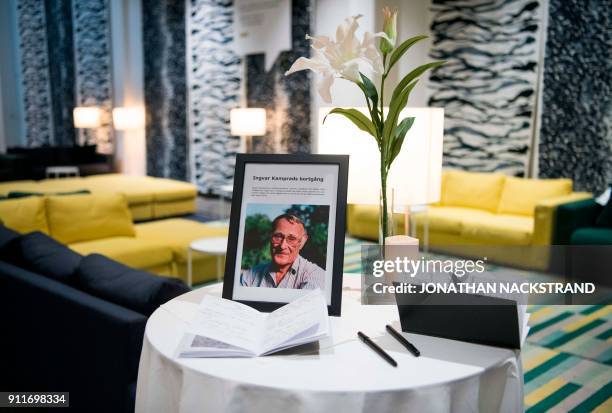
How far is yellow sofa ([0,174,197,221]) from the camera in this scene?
648 centimetres

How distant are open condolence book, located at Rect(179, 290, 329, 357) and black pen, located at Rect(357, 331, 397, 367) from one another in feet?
0.35

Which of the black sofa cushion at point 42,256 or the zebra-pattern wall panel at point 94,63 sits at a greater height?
the zebra-pattern wall panel at point 94,63

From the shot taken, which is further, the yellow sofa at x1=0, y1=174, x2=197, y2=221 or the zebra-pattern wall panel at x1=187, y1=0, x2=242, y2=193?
the zebra-pattern wall panel at x1=187, y1=0, x2=242, y2=193

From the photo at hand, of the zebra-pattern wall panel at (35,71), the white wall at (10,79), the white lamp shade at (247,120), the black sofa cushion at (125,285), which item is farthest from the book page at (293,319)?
the white wall at (10,79)

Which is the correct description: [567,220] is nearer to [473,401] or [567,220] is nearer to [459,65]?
[459,65]

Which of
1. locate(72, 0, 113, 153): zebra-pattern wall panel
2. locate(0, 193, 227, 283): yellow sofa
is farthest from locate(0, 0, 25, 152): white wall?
locate(0, 193, 227, 283): yellow sofa

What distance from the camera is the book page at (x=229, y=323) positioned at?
A: 124 cm

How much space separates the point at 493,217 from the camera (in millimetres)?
5137

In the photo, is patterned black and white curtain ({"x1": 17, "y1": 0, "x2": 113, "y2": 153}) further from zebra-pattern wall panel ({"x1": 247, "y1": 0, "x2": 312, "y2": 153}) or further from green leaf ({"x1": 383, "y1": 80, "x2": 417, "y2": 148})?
green leaf ({"x1": 383, "y1": 80, "x2": 417, "y2": 148})

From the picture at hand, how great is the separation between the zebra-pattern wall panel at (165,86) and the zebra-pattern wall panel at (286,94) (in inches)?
55.3

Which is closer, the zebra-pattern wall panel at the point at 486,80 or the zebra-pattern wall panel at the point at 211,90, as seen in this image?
the zebra-pattern wall panel at the point at 486,80

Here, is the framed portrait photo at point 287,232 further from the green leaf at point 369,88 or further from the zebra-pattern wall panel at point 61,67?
the zebra-pattern wall panel at point 61,67

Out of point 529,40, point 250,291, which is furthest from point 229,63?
point 250,291

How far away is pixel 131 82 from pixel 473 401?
27.3 ft
